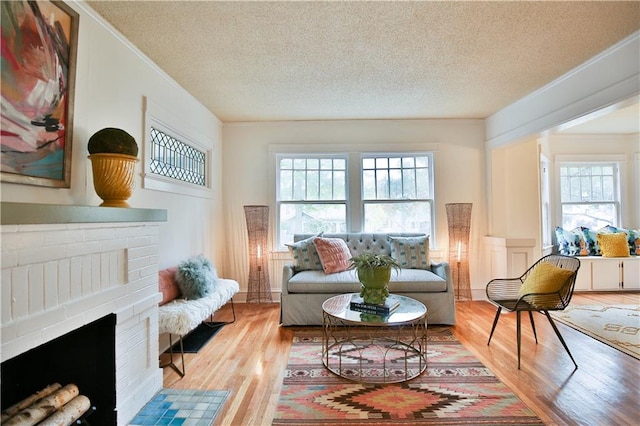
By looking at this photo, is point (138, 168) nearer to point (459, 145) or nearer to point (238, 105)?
point (238, 105)

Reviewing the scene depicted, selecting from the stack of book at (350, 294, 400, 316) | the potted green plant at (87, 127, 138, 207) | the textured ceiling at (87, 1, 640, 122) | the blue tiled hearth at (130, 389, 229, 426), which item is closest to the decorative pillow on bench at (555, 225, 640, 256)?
the textured ceiling at (87, 1, 640, 122)

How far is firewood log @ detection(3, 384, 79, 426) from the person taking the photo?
4.05 feet

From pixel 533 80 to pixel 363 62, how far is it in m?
1.77

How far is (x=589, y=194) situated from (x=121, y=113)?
6674 mm

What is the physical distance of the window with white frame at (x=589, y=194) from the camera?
5121mm

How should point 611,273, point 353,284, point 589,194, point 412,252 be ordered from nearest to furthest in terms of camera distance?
point 353,284 → point 412,252 → point 611,273 → point 589,194

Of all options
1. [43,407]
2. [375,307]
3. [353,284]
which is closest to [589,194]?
[353,284]

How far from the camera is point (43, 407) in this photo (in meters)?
1.33

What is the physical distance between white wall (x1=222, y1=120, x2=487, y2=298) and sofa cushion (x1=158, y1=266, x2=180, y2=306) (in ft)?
5.29

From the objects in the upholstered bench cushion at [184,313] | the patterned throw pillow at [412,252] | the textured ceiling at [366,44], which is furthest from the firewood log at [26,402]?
the patterned throw pillow at [412,252]

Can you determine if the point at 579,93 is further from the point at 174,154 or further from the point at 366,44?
the point at 174,154

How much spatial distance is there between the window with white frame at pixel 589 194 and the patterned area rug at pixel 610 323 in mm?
1771

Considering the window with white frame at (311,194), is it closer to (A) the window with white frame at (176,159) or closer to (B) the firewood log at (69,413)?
(A) the window with white frame at (176,159)

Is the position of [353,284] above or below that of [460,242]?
below
